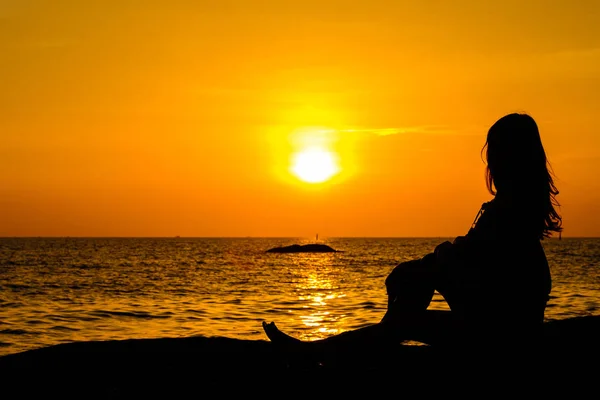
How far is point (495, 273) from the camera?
5.02 m

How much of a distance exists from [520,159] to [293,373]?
2.57 meters

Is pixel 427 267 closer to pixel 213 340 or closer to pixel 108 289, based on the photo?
pixel 213 340

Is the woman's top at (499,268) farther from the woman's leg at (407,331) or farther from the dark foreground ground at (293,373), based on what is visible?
the dark foreground ground at (293,373)

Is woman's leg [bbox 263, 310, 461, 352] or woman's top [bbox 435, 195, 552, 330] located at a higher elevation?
woman's top [bbox 435, 195, 552, 330]

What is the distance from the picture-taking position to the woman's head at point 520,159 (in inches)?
203

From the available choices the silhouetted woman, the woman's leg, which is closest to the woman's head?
the silhouetted woman

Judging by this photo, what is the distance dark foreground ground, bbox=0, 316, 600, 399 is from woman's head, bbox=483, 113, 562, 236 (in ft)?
4.10

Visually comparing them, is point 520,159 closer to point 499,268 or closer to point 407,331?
point 499,268

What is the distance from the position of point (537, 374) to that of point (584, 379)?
76 cm

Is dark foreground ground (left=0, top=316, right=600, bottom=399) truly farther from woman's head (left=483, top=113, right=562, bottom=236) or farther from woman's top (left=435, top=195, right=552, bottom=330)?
woman's head (left=483, top=113, right=562, bottom=236)

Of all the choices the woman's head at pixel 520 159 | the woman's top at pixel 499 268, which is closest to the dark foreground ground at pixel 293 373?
the woman's top at pixel 499 268

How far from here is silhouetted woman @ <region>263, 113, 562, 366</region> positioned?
5.04 meters

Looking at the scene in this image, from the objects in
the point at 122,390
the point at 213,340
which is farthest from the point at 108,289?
the point at 122,390

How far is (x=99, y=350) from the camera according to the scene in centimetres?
807
